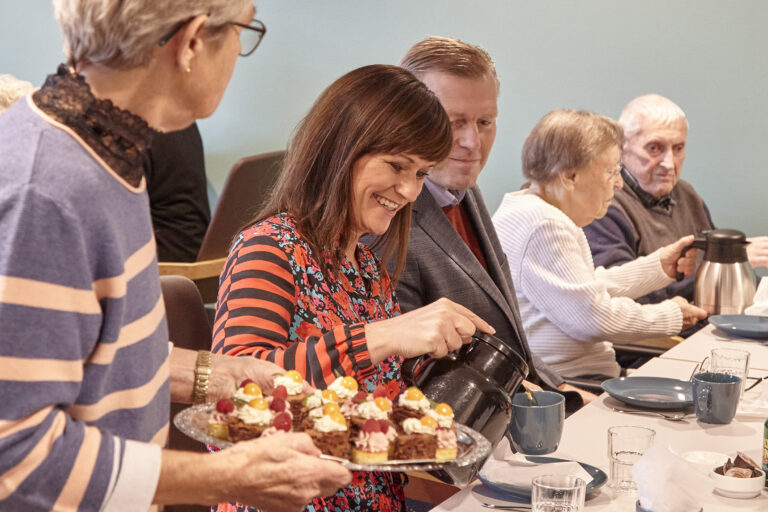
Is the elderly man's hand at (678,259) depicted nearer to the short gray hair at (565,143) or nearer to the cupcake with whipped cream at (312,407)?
the short gray hair at (565,143)

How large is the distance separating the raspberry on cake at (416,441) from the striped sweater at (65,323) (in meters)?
0.37

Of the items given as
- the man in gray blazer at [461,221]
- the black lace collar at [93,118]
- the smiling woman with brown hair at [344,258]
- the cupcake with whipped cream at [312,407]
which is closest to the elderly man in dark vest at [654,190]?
the man in gray blazer at [461,221]

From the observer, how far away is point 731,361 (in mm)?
1893

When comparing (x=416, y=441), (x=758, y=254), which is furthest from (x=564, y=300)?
(x=416, y=441)

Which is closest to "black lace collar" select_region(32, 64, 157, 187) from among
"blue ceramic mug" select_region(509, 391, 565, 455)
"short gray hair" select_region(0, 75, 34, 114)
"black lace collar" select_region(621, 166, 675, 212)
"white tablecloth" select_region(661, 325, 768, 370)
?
"blue ceramic mug" select_region(509, 391, 565, 455)

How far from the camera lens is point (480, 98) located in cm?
211

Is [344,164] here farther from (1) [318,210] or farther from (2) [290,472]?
(2) [290,472]

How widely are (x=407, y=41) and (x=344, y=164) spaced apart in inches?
108

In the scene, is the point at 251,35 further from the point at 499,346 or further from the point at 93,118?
the point at 499,346

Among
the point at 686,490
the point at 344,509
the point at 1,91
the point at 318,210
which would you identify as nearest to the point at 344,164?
the point at 318,210

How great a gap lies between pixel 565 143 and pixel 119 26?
2139 mm

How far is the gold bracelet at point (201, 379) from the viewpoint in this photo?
1143 mm

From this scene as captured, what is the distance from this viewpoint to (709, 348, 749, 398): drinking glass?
1.89 m

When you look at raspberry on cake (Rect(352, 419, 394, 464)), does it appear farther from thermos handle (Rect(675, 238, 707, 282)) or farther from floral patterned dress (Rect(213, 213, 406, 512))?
thermos handle (Rect(675, 238, 707, 282))
